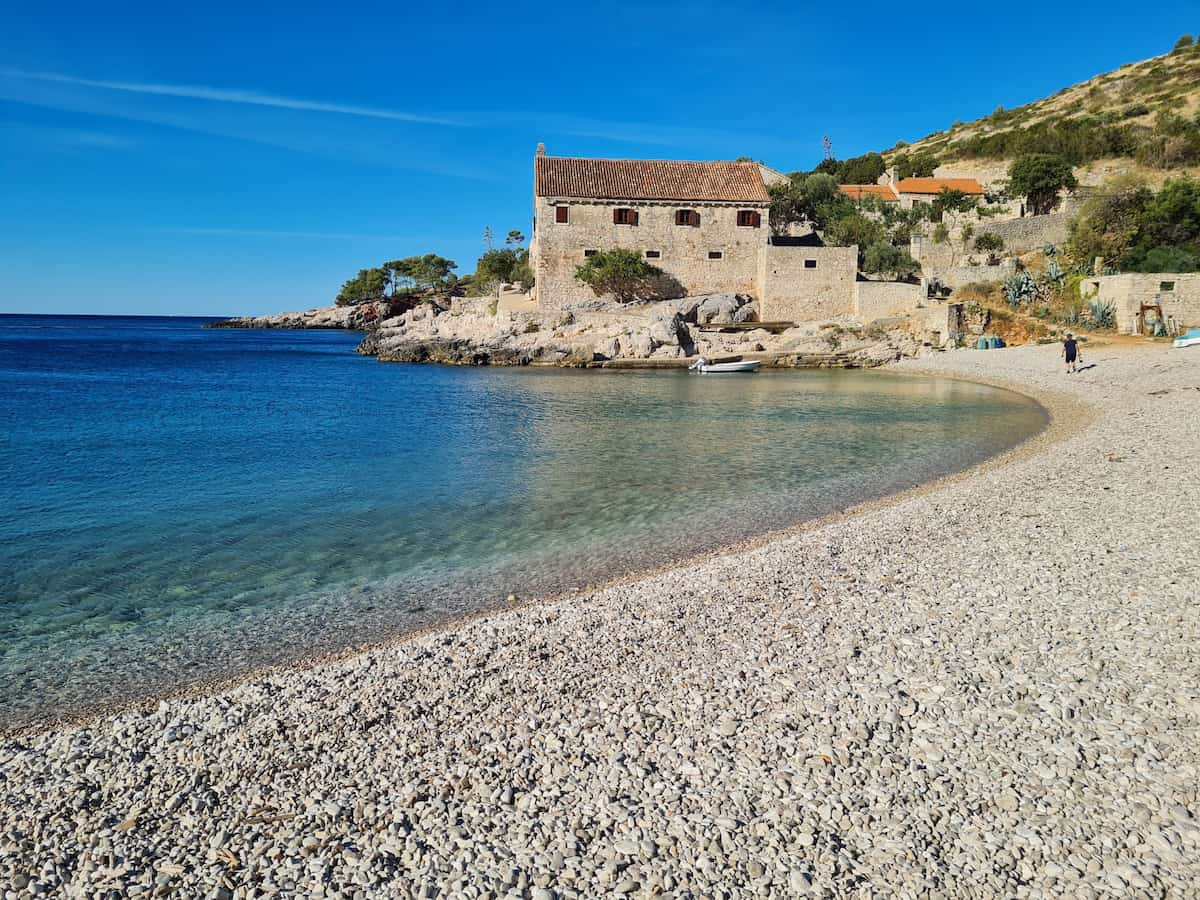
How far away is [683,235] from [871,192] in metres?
23.6

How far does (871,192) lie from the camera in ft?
195

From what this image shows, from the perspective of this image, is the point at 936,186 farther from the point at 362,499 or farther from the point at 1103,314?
the point at 362,499

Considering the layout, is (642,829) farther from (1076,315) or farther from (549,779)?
(1076,315)

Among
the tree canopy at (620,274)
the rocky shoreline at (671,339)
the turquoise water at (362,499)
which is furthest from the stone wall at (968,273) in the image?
the turquoise water at (362,499)

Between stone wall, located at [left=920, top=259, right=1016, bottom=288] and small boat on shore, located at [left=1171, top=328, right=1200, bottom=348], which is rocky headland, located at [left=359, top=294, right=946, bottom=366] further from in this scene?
small boat on shore, located at [left=1171, top=328, right=1200, bottom=348]

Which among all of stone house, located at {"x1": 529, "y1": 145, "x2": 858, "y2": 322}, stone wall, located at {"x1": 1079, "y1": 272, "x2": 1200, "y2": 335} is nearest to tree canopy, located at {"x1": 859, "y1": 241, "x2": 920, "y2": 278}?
stone house, located at {"x1": 529, "y1": 145, "x2": 858, "y2": 322}

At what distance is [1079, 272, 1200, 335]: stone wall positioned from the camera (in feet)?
96.6

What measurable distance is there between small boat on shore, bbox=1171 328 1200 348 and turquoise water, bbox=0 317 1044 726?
7.39m

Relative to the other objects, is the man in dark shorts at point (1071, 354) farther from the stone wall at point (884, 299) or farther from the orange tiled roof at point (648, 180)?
the orange tiled roof at point (648, 180)

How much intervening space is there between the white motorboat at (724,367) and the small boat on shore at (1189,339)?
52.5ft

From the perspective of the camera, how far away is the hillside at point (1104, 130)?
5225 cm

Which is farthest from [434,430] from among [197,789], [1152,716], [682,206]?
[682,206]

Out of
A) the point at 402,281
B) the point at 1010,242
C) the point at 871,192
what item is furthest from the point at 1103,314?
the point at 402,281

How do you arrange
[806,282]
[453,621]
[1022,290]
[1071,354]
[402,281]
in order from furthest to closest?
[402,281] → [806,282] → [1022,290] → [1071,354] → [453,621]
